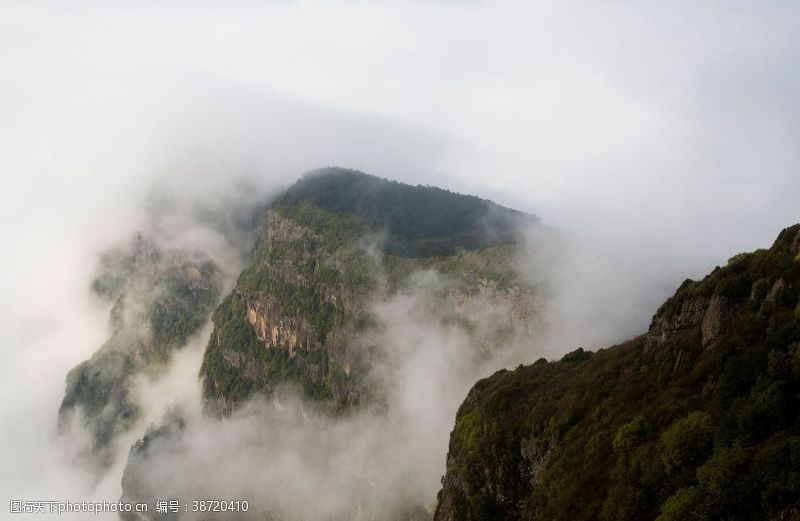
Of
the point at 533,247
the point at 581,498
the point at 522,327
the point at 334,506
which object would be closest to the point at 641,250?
the point at 533,247

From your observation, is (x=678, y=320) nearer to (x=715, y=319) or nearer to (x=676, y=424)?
(x=715, y=319)

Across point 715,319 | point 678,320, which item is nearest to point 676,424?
point 715,319

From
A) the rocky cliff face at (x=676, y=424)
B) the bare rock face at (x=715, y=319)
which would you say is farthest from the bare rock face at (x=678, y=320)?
the bare rock face at (x=715, y=319)

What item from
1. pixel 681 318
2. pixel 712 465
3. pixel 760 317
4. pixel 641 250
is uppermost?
pixel 641 250

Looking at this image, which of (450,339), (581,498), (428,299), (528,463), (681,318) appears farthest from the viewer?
(428,299)

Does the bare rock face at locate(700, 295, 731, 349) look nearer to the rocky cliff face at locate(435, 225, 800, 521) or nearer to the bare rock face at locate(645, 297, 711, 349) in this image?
the rocky cliff face at locate(435, 225, 800, 521)

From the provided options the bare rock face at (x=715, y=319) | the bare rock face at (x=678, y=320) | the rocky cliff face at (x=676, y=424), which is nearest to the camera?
the rocky cliff face at (x=676, y=424)

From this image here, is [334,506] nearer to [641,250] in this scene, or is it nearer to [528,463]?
[641,250]

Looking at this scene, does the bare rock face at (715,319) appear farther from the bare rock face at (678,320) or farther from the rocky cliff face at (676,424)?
the bare rock face at (678,320)

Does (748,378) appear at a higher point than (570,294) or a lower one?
lower
